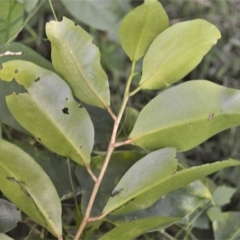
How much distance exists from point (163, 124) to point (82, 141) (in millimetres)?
118

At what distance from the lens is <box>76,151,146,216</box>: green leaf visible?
0.61 metres

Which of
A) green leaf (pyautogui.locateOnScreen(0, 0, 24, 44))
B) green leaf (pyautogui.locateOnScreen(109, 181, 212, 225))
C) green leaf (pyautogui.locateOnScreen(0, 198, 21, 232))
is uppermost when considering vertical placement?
green leaf (pyautogui.locateOnScreen(0, 0, 24, 44))

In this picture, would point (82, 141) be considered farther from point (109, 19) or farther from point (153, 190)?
point (109, 19)

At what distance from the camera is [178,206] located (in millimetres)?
604

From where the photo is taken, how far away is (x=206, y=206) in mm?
735

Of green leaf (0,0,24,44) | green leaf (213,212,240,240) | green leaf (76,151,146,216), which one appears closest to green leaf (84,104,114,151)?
green leaf (76,151,146,216)

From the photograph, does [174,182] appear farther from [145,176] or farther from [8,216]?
[8,216]

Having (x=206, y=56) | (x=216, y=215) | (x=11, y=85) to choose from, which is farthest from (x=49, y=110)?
(x=206, y=56)

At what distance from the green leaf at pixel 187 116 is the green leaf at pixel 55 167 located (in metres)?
0.15

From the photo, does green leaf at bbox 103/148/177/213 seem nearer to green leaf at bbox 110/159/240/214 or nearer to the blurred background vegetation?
green leaf at bbox 110/159/240/214

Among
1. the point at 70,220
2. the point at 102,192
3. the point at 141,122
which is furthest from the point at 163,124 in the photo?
the point at 70,220

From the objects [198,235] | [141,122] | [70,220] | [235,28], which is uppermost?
[141,122]

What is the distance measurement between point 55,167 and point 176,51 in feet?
0.88

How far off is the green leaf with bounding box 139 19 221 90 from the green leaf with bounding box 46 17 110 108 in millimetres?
69
